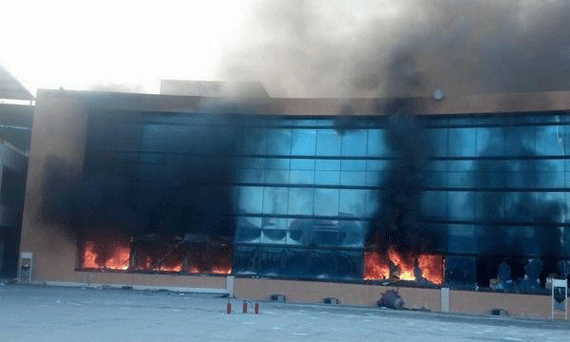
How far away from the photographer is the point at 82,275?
111 ft

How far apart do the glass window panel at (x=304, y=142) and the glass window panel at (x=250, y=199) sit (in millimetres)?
2499

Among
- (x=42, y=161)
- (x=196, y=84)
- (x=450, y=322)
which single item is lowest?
(x=450, y=322)

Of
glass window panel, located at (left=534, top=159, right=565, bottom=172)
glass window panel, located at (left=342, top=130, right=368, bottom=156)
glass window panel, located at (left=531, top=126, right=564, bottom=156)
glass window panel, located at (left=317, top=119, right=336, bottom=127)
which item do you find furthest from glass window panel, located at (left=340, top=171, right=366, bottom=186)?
glass window panel, located at (left=531, top=126, right=564, bottom=156)

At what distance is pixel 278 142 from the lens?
34344 millimetres

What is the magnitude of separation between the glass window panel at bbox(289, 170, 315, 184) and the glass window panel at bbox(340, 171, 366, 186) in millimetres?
1397

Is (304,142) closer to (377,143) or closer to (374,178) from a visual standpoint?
(377,143)

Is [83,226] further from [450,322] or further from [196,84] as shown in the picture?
[450,322]

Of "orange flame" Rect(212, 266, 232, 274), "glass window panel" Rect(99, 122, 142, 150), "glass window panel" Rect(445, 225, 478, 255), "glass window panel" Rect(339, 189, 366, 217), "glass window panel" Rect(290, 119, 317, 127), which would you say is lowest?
"orange flame" Rect(212, 266, 232, 274)

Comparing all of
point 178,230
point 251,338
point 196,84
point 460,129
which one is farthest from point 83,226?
point 251,338

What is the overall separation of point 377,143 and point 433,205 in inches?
151

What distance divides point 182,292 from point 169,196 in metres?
4.59

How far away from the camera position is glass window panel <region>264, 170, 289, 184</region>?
3403 cm

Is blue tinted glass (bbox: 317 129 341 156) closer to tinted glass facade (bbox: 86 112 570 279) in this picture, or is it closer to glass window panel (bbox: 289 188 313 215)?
tinted glass facade (bbox: 86 112 570 279)

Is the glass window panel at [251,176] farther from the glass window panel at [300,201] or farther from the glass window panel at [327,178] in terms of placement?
the glass window panel at [327,178]
